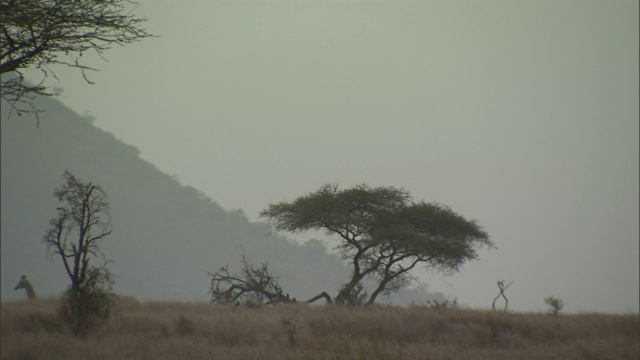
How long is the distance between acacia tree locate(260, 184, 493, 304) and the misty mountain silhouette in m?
85.7

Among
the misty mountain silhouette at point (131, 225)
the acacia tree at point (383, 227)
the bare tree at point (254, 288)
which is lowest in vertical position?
the bare tree at point (254, 288)

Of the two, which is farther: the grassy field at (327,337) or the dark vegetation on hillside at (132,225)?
the dark vegetation on hillside at (132,225)

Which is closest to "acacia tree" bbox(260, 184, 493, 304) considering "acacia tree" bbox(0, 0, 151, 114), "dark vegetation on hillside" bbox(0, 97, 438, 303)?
"acacia tree" bbox(0, 0, 151, 114)

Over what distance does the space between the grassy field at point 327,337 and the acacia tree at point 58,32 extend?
472 centimetres

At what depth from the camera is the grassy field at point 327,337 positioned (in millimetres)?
9414

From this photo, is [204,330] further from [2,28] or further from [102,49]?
[2,28]

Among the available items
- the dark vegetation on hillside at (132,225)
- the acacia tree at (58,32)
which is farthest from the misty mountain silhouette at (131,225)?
the acacia tree at (58,32)

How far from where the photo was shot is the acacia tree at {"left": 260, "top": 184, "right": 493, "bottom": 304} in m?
21.9

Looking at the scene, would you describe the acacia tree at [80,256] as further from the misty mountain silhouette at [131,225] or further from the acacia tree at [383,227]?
the misty mountain silhouette at [131,225]

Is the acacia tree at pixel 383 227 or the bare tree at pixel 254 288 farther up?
the acacia tree at pixel 383 227

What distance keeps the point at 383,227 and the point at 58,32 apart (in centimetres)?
1541

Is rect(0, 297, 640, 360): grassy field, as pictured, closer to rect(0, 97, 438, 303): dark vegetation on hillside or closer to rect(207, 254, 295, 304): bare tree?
rect(207, 254, 295, 304): bare tree

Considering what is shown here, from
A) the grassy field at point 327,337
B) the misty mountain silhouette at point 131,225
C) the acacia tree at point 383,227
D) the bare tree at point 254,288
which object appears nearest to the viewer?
the grassy field at point 327,337

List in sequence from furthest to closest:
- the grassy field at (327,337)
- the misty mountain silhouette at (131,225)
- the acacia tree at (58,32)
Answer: the misty mountain silhouette at (131,225)
the grassy field at (327,337)
the acacia tree at (58,32)
